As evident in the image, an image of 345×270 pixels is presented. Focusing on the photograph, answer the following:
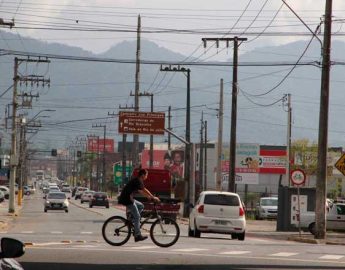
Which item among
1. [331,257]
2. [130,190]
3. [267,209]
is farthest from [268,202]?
[130,190]

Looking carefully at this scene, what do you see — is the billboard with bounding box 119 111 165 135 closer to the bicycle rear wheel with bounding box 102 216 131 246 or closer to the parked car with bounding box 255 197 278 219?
the parked car with bounding box 255 197 278 219

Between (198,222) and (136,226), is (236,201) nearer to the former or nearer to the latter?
(198,222)

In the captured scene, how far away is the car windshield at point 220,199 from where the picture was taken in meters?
29.5

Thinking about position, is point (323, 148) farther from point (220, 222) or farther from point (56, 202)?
point (56, 202)

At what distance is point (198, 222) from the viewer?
28984 mm

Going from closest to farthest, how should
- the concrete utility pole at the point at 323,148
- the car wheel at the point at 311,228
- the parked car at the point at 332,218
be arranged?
the concrete utility pole at the point at 323,148 → the car wheel at the point at 311,228 → the parked car at the point at 332,218

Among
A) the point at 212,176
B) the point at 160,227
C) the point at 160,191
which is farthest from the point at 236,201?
the point at 212,176

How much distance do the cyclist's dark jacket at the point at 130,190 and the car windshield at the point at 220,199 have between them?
32.1 ft

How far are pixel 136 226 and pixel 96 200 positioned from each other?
6145 cm

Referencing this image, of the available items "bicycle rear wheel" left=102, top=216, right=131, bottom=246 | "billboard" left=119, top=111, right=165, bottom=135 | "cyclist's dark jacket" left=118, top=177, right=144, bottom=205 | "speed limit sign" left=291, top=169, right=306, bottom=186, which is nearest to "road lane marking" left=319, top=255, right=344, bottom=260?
"cyclist's dark jacket" left=118, top=177, right=144, bottom=205

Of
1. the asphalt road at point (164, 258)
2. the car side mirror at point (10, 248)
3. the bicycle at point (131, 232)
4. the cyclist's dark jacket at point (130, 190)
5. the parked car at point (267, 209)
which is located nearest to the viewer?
the car side mirror at point (10, 248)

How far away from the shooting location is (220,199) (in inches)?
1163

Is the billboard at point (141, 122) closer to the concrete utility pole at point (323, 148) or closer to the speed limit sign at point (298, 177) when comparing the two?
the speed limit sign at point (298, 177)

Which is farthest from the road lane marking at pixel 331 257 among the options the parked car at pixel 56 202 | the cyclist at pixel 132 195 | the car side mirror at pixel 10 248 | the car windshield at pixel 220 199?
the parked car at pixel 56 202
